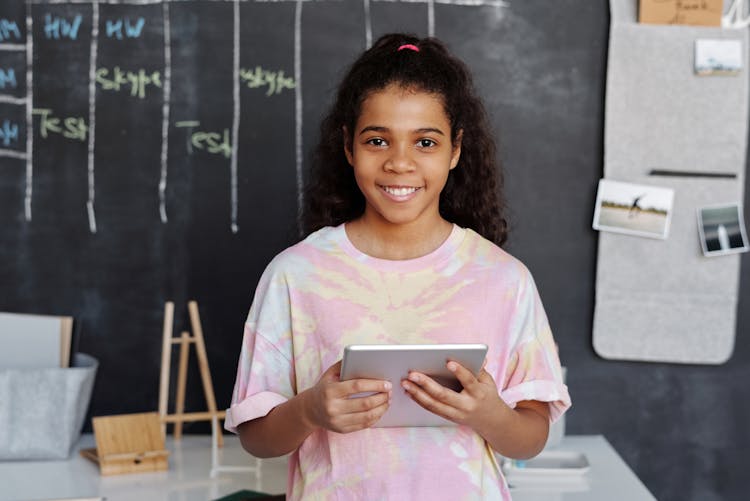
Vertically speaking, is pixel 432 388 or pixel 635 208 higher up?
pixel 635 208

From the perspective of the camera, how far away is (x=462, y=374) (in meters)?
0.99

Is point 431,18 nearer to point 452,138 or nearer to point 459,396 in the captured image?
point 452,138

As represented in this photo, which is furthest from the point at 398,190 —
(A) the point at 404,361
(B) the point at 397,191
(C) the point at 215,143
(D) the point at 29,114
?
(D) the point at 29,114

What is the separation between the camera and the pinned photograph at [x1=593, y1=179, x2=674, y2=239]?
6.75 ft

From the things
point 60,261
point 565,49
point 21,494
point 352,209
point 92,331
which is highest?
point 565,49

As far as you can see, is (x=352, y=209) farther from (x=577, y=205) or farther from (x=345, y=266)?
(x=577, y=205)

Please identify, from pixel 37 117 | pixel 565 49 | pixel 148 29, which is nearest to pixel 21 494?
pixel 37 117

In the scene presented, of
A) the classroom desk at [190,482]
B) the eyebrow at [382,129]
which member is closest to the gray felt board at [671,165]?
the classroom desk at [190,482]

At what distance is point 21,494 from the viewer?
5.57 feet

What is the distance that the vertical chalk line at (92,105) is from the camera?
207cm

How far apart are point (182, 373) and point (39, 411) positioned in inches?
11.9

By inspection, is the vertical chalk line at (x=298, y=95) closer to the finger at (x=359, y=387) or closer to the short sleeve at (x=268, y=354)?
the short sleeve at (x=268, y=354)

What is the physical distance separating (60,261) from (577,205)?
1.13m

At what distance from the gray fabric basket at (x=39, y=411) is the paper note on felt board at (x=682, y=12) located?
1.38 meters
